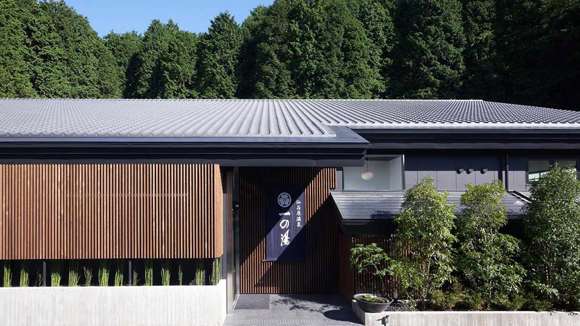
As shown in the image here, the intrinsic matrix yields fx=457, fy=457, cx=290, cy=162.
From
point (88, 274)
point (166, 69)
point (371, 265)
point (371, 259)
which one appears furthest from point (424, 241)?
point (166, 69)

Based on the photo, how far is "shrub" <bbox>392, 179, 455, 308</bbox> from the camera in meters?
7.63

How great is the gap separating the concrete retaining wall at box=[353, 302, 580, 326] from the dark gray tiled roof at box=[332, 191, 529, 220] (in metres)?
1.74

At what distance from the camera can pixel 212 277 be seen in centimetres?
760

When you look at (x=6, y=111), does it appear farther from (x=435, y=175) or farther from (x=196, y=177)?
(x=435, y=175)

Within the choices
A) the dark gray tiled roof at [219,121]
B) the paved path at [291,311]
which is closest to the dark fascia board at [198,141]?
the dark gray tiled roof at [219,121]

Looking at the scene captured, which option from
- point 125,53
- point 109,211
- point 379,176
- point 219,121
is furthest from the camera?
point 125,53

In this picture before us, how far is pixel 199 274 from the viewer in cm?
756

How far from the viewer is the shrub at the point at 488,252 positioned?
7746 mm

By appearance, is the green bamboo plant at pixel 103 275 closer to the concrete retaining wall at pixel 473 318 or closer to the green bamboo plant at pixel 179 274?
the green bamboo plant at pixel 179 274

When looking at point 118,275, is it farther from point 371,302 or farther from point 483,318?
point 483,318

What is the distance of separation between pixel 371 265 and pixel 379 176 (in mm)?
2340

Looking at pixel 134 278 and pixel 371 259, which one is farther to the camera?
pixel 371 259

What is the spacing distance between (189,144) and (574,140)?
782 centimetres

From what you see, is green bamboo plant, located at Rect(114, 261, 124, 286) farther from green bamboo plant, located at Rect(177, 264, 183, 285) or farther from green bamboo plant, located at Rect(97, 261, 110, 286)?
green bamboo plant, located at Rect(177, 264, 183, 285)
